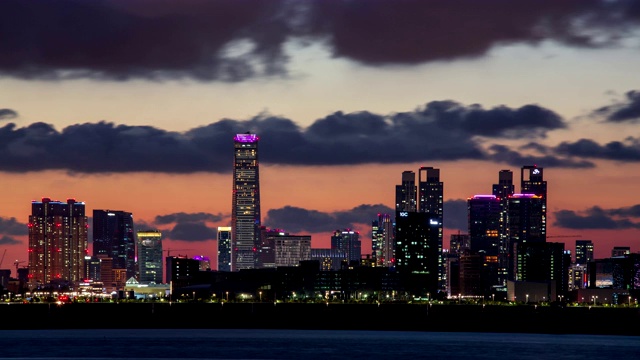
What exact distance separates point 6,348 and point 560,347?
86087 mm

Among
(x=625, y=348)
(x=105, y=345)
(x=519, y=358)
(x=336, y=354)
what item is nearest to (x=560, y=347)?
(x=625, y=348)

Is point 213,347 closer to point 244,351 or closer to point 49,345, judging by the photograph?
point 244,351

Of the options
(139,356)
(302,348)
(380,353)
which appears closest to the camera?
(139,356)

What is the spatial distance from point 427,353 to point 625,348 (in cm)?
4039

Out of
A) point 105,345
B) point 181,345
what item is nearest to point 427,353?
point 181,345

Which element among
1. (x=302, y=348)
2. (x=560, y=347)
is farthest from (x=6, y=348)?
(x=560, y=347)

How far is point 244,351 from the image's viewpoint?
17550 centimetres

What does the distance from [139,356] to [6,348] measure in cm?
2750

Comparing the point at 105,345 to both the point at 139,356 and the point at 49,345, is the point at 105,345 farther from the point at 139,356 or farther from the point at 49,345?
the point at 139,356

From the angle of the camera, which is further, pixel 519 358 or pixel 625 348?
pixel 625 348

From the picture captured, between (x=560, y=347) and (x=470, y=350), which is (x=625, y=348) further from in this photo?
(x=470, y=350)

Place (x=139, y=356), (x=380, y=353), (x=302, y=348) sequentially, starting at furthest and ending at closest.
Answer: (x=302, y=348), (x=380, y=353), (x=139, y=356)

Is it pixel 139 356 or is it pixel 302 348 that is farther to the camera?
pixel 302 348

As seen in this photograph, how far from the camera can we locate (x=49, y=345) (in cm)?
18625
